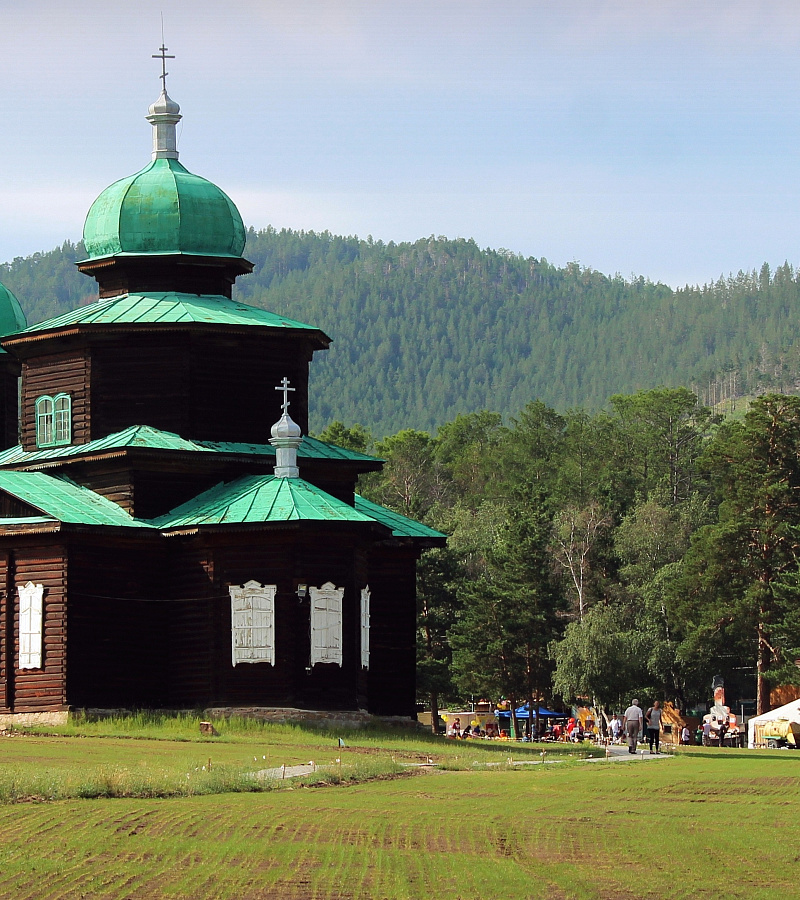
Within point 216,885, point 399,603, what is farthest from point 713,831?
point 399,603

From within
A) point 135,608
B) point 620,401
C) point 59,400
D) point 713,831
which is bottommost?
point 713,831

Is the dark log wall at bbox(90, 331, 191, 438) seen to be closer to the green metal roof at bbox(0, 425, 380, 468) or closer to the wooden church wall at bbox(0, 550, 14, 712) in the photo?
the green metal roof at bbox(0, 425, 380, 468)

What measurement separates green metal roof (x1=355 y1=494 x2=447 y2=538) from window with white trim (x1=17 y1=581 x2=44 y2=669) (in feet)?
29.7

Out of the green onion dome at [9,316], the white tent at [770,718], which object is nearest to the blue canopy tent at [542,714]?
the white tent at [770,718]

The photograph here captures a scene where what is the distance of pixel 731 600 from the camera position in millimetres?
72562

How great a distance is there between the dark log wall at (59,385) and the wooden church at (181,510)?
0.05 m

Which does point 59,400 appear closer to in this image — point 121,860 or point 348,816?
point 348,816

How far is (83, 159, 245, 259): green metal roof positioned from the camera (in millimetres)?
48594

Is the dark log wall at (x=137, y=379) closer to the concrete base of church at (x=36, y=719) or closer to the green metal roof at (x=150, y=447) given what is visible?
the green metal roof at (x=150, y=447)

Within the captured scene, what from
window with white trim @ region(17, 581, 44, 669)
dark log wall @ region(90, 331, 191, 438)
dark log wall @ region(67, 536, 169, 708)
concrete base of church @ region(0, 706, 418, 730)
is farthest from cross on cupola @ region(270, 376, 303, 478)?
window with white trim @ region(17, 581, 44, 669)

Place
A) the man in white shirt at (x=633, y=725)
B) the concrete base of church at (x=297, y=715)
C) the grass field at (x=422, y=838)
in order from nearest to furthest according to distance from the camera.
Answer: the grass field at (x=422, y=838) < the man in white shirt at (x=633, y=725) < the concrete base of church at (x=297, y=715)

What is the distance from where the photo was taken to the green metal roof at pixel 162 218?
48594 mm

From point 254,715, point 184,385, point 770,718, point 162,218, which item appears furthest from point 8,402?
point 770,718

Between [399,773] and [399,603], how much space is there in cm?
1695
